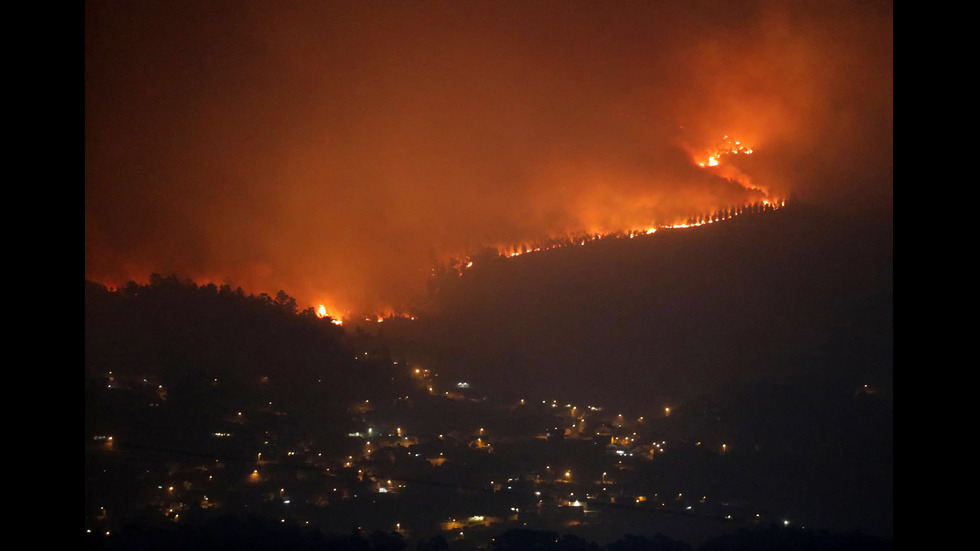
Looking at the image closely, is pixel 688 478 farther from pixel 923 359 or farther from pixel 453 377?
pixel 923 359

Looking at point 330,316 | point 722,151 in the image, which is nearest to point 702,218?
point 722,151

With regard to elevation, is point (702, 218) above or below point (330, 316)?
above

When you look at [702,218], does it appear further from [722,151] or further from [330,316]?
[330,316]

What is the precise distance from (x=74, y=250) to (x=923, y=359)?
161 inches

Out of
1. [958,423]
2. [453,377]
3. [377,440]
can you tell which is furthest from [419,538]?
[958,423]

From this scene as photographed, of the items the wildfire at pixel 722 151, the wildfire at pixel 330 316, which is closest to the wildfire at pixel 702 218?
the wildfire at pixel 722 151

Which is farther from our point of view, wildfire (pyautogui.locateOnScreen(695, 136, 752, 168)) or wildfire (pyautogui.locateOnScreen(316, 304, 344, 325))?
wildfire (pyautogui.locateOnScreen(695, 136, 752, 168))

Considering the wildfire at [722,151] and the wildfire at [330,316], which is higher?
the wildfire at [722,151]

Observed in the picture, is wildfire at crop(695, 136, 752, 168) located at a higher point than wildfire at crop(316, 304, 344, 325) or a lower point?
higher

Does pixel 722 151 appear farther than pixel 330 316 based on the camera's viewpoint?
Yes

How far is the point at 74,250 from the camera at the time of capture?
3.33m

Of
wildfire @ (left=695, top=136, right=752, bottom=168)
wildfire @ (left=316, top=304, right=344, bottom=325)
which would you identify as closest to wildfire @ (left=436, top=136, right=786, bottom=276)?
wildfire @ (left=695, top=136, right=752, bottom=168)

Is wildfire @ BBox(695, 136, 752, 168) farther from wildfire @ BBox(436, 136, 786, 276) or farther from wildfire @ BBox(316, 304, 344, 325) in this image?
wildfire @ BBox(316, 304, 344, 325)

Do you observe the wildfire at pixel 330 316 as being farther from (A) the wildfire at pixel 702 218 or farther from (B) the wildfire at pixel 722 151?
(B) the wildfire at pixel 722 151
